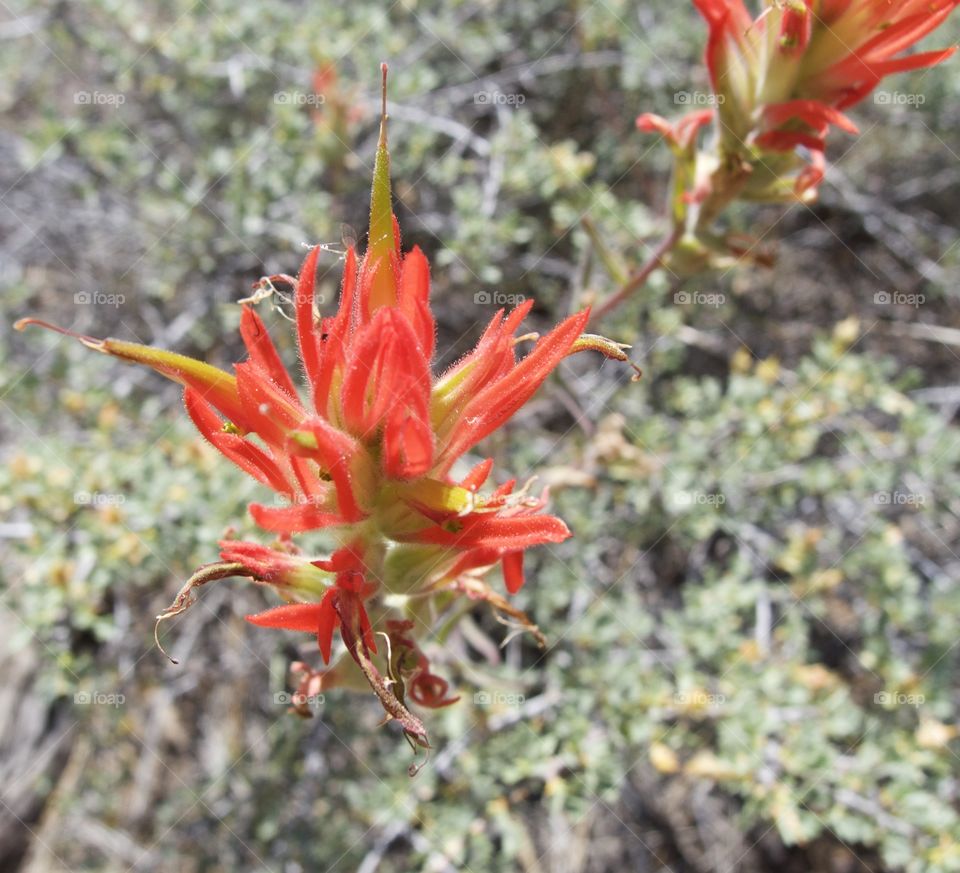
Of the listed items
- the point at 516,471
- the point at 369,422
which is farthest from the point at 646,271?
the point at 369,422

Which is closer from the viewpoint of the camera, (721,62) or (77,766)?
(721,62)

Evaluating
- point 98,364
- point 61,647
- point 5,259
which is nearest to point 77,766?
point 61,647

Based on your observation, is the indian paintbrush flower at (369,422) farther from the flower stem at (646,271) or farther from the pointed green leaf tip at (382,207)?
the flower stem at (646,271)

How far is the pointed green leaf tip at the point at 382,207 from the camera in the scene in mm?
861

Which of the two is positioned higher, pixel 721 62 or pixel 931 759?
pixel 721 62

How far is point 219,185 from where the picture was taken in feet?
9.02

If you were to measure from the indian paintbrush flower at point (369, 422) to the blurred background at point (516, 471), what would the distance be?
71cm

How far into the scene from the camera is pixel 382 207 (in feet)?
2.88

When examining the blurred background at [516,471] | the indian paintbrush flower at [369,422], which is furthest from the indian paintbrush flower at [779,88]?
the indian paintbrush flower at [369,422]

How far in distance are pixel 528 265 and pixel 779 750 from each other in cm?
172

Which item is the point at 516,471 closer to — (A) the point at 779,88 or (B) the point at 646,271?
(B) the point at 646,271

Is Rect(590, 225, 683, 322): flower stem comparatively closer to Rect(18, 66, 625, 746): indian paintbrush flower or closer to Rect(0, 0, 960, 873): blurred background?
Rect(0, 0, 960, 873): blurred background

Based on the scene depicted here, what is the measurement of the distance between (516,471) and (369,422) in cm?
153

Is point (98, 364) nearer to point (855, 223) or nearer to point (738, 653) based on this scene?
point (738, 653)
